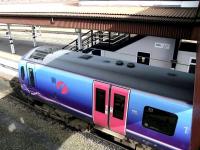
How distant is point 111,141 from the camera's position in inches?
461

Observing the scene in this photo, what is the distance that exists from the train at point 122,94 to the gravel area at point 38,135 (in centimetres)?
118

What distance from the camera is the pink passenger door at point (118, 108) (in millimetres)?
9492

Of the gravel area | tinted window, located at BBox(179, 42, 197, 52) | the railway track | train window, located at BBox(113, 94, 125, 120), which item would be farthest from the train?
tinted window, located at BBox(179, 42, 197, 52)

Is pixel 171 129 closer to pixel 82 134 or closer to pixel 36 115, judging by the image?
pixel 82 134

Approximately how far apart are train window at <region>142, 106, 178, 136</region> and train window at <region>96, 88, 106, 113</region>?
2.03 m

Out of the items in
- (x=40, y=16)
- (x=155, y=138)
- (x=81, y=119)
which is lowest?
(x=81, y=119)

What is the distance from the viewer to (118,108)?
32.1ft

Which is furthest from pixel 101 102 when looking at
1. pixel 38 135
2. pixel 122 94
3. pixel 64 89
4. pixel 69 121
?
pixel 38 135

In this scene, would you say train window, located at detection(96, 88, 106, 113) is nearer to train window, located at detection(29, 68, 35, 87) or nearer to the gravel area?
the gravel area

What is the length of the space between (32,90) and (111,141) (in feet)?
19.1

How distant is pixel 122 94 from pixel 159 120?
1.84 metres

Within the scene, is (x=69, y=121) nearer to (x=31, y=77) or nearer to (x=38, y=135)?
(x=38, y=135)

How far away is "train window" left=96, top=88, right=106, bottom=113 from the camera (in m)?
10.1

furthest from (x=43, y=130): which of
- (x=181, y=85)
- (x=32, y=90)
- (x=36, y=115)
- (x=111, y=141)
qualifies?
(x=181, y=85)
